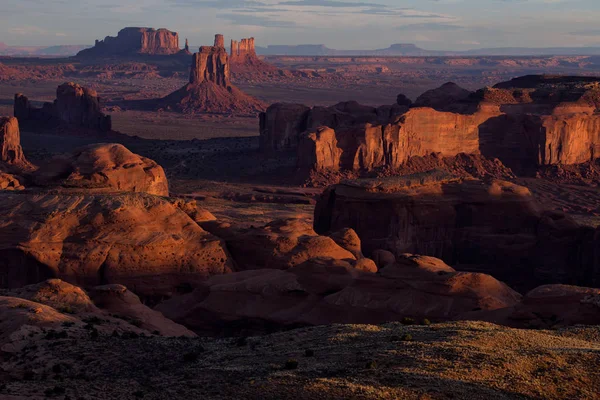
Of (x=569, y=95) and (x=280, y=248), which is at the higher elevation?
(x=569, y=95)

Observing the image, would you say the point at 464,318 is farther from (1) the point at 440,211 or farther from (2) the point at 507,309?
(1) the point at 440,211

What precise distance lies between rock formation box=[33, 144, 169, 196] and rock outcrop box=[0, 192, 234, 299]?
4767mm

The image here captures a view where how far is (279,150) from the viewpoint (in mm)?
93062

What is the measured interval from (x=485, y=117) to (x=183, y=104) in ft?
309

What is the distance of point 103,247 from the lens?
123 feet

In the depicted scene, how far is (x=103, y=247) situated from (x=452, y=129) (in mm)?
50221

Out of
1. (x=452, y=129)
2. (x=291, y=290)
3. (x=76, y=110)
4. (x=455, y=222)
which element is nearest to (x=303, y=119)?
(x=452, y=129)

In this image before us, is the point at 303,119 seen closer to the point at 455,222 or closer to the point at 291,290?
the point at 455,222

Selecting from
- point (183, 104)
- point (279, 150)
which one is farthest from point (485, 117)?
point (183, 104)

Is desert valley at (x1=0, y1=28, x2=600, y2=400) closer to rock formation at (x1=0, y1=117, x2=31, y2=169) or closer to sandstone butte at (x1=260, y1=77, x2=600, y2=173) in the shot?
sandstone butte at (x1=260, y1=77, x2=600, y2=173)

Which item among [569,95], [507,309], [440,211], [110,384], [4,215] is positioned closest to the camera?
[110,384]

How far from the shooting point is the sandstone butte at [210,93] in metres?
168

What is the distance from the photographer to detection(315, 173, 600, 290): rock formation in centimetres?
4859

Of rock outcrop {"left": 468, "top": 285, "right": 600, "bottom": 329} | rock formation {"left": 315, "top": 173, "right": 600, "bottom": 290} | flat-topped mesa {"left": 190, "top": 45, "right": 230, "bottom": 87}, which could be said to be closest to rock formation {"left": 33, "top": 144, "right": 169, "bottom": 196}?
rock formation {"left": 315, "top": 173, "right": 600, "bottom": 290}
